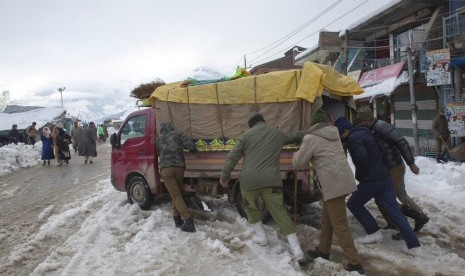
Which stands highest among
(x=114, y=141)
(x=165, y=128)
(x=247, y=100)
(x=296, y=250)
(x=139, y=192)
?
(x=247, y=100)

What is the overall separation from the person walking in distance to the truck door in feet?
12.8

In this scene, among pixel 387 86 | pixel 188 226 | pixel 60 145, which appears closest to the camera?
pixel 188 226

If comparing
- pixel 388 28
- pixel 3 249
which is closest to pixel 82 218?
pixel 3 249

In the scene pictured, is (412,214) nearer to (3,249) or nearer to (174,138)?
(174,138)

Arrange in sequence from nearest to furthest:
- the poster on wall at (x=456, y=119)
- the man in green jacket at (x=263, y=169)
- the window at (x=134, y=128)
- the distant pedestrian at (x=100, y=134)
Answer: the man in green jacket at (x=263, y=169), the window at (x=134, y=128), the poster on wall at (x=456, y=119), the distant pedestrian at (x=100, y=134)

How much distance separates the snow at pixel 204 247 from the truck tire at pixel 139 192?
0.15 m

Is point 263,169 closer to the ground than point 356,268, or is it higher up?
higher up

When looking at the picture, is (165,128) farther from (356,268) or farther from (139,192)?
(356,268)

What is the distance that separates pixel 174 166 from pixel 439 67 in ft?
31.3

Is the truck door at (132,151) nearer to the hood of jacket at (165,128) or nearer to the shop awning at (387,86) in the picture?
the hood of jacket at (165,128)

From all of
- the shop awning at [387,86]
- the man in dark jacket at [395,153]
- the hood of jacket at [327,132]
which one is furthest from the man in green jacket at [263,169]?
the shop awning at [387,86]

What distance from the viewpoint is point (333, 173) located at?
4.45 meters

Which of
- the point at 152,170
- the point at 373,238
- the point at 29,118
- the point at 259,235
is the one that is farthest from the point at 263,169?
the point at 29,118

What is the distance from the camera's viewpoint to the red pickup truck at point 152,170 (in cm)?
630
